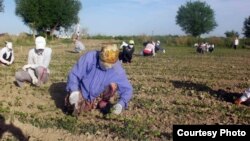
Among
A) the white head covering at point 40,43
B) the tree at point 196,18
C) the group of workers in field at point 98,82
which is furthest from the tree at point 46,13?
the group of workers in field at point 98,82

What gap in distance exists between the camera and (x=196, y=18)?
299ft

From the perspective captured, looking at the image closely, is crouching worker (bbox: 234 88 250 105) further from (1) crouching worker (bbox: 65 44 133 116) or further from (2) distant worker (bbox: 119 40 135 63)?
(2) distant worker (bbox: 119 40 135 63)

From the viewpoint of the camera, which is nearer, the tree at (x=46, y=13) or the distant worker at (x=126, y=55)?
the distant worker at (x=126, y=55)

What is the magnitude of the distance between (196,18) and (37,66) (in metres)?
82.0

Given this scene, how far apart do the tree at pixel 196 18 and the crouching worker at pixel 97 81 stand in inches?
3325

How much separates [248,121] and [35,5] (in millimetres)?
61347

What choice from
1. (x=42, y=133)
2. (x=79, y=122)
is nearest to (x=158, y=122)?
(x=79, y=122)

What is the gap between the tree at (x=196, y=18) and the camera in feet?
301

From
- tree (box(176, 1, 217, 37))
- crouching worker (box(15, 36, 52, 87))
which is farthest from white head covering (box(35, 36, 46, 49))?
tree (box(176, 1, 217, 37))

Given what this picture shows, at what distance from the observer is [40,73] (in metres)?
11.2

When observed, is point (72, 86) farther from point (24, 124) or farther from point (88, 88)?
point (24, 124)

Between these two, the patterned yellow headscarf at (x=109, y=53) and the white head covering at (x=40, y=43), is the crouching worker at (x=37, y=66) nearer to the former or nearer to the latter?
the white head covering at (x=40, y=43)

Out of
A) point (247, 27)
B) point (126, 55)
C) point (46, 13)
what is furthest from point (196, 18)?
point (126, 55)

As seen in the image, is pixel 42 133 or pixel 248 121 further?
pixel 248 121
